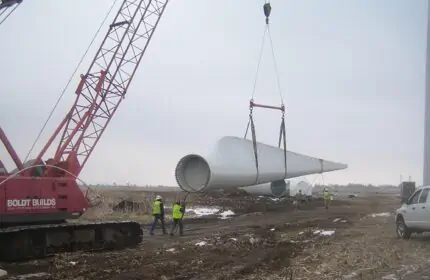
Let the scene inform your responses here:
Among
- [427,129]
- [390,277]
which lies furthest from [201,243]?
[427,129]

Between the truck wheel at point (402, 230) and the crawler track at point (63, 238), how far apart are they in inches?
328

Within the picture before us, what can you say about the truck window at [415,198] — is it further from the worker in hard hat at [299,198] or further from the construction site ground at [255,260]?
the worker in hard hat at [299,198]

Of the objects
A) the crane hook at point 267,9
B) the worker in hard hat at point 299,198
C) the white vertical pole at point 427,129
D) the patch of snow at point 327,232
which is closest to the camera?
the patch of snow at point 327,232

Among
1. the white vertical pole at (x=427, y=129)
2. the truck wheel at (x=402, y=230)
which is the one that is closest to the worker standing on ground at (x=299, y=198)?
the white vertical pole at (x=427, y=129)

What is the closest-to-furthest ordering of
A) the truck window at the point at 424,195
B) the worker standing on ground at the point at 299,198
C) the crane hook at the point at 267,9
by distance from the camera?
the truck window at the point at 424,195 < the crane hook at the point at 267,9 < the worker standing on ground at the point at 299,198

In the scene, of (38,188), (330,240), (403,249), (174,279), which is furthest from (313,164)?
(174,279)

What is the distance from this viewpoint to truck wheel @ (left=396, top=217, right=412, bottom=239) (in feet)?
52.2

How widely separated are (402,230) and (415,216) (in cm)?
113

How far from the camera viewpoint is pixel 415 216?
602 inches

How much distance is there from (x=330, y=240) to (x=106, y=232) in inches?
275

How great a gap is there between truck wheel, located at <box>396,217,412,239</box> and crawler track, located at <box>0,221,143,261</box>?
8326 millimetres

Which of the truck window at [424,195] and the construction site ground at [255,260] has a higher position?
the truck window at [424,195]

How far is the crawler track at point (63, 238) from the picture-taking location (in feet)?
44.8

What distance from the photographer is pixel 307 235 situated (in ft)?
59.4
